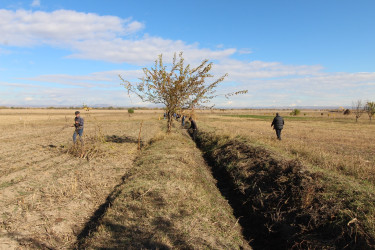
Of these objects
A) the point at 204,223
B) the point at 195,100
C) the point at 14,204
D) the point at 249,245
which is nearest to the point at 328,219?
the point at 249,245

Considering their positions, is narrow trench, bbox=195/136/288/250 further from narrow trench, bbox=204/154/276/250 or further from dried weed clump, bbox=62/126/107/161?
dried weed clump, bbox=62/126/107/161

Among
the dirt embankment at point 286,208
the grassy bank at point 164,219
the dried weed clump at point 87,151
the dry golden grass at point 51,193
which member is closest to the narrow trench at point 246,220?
the dirt embankment at point 286,208

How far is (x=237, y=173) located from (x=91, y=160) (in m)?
6.32

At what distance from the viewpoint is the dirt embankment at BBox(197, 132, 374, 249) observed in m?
4.77

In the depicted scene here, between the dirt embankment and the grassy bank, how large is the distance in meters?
0.67

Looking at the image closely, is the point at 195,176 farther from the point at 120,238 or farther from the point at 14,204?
the point at 14,204

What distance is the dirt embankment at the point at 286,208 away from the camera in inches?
188

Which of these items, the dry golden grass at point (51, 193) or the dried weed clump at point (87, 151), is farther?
the dried weed clump at point (87, 151)

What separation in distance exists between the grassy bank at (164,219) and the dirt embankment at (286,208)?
67cm

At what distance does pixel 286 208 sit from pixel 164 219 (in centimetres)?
309

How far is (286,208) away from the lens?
241 inches

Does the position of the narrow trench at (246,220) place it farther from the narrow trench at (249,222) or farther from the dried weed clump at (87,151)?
the dried weed clump at (87,151)

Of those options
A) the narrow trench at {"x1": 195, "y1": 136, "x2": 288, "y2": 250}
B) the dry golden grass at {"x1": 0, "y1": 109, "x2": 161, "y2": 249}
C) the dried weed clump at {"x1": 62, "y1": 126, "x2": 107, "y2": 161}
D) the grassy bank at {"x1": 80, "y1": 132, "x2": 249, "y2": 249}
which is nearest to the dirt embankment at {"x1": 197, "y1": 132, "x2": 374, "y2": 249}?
the narrow trench at {"x1": 195, "y1": 136, "x2": 288, "y2": 250}

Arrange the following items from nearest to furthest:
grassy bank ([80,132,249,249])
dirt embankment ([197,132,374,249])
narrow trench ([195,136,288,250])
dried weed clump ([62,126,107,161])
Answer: grassy bank ([80,132,249,249])
dirt embankment ([197,132,374,249])
narrow trench ([195,136,288,250])
dried weed clump ([62,126,107,161])
